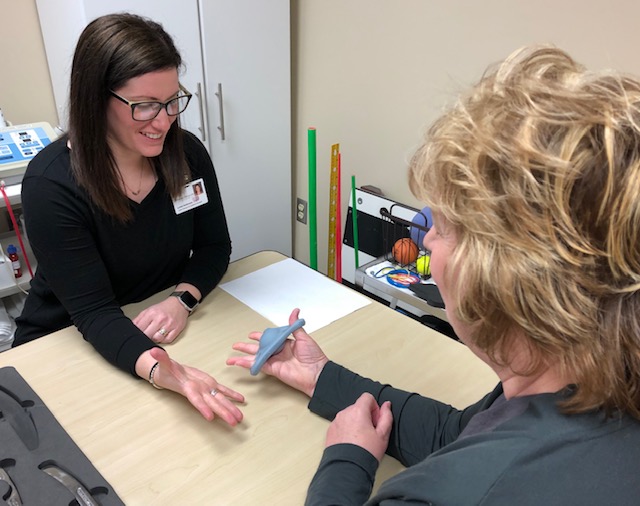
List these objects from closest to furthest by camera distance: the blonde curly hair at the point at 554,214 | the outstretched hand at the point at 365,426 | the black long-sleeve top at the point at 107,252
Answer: the blonde curly hair at the point at 554,214
the outstretched hand at the point at 365,426
the black long-sleeve top at the point at 107,252

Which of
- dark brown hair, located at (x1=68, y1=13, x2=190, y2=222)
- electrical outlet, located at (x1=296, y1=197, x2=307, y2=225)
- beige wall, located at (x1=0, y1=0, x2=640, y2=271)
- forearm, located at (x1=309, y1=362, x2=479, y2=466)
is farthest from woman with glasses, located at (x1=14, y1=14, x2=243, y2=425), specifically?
electrical outlet, located at (x1=296, y1=197, x2=307, y2=225)

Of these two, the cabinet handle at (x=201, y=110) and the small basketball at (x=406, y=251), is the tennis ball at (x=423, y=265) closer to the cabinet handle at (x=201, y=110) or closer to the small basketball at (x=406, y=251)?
the small basketball at (x=406, y=251)

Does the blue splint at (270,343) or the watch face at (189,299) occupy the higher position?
the blue splint at (270,343)

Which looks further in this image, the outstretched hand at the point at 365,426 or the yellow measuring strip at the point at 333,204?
the yellow measuring strip at the point at 333,204

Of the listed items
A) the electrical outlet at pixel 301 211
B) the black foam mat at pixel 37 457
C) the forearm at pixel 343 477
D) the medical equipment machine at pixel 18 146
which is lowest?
the electrical outlet at pixel 301 211

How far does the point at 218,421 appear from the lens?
3.06 feet

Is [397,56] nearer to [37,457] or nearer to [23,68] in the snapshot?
[23,68]

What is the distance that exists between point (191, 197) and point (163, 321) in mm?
353

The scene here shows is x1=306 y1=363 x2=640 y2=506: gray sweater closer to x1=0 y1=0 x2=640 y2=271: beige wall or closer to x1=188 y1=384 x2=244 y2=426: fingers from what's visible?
x1=188 y1=384 x2=244 y2=426: fingers

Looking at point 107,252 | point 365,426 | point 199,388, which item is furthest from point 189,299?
point 365,426

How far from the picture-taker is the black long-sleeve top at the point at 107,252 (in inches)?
43.8

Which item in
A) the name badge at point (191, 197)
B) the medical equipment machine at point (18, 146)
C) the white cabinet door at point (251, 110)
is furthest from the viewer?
the white cabinet door at point (251, 110)

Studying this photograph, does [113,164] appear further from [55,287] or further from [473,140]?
[473,140]

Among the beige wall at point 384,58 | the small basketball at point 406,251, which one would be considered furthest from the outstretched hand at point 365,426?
the small basketball at point 406,251
